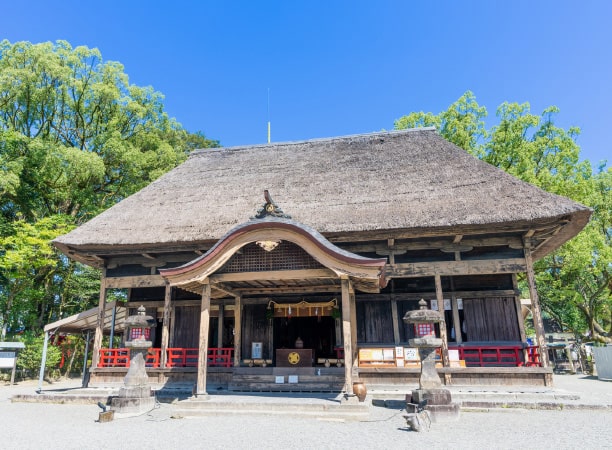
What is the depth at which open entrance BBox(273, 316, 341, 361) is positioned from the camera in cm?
1252

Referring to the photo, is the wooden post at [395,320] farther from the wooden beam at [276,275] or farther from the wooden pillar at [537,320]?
the wooden beam at [276,275]

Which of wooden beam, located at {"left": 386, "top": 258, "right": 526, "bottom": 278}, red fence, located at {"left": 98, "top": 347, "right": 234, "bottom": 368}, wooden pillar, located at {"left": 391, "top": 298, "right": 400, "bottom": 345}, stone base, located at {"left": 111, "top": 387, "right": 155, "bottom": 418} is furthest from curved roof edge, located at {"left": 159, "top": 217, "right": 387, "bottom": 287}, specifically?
red fence, located at {"left": 98, "top": 347, "right": 234, "bottom": 368}

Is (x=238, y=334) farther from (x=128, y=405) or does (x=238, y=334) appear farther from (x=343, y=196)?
(x=343, y=196)

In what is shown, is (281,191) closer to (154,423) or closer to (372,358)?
(372,358)

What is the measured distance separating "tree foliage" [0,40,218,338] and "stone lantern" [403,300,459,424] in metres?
16.4

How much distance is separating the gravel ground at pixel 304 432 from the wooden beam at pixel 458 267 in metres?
3.44

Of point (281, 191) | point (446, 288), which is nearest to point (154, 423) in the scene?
point (281, 191)

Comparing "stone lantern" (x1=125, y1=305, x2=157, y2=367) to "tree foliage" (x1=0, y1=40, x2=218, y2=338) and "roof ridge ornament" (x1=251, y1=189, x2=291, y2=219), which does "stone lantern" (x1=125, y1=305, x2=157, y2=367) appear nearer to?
"roof ridge ornament" (x1=251, y1=189, x2=291, y2=219)

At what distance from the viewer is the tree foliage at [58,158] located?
710 inches

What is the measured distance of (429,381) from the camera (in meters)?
7.23

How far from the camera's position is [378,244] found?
35.3 ft

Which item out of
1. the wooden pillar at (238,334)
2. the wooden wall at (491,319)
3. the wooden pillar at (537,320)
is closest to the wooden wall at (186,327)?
the wooden pillar at (238,334)

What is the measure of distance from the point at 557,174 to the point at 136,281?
19.8 metres

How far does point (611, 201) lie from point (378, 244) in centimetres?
1734
